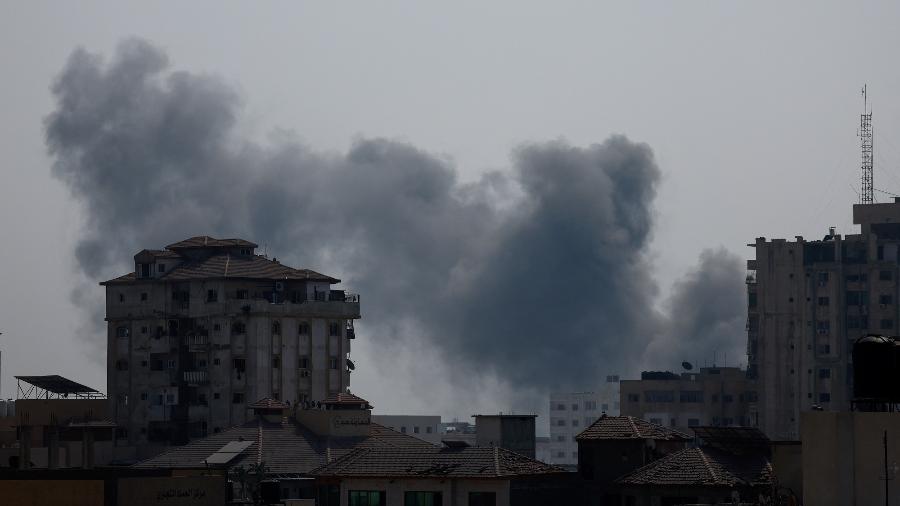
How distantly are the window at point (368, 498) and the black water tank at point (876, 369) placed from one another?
62.5m

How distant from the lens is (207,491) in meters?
113

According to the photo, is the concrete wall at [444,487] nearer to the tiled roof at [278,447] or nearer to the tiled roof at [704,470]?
the tiled roof at [704,470]

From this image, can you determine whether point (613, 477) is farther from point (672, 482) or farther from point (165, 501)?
point (165, 501)

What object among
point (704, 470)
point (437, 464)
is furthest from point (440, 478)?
point (704, 470)

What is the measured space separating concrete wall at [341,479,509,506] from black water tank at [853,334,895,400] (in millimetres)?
60279

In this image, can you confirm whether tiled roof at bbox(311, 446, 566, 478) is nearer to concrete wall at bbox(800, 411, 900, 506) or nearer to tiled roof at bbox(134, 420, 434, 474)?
tiled roof at bbox(134, 420, 434, 474)

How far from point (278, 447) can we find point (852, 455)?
11261 cm

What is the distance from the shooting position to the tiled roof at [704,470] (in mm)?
124250

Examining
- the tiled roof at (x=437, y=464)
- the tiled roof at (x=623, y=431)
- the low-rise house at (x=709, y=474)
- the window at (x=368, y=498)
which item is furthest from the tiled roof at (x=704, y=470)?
the window at (x=368, y=498)

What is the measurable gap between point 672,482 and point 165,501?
32.0m

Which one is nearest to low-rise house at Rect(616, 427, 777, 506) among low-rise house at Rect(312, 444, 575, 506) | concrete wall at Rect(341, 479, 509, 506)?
low-rise house at Rect(312, 444, 575, 506)

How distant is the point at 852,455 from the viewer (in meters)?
69.9

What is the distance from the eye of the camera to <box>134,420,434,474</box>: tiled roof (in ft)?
566

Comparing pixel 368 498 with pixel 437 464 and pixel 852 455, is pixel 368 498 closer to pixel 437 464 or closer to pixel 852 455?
pixel 437 464
